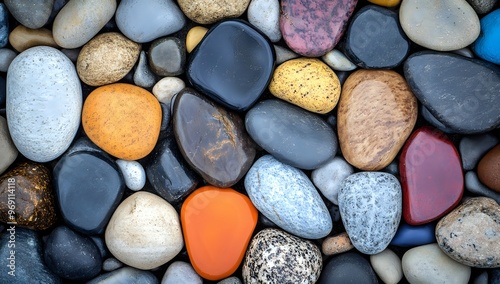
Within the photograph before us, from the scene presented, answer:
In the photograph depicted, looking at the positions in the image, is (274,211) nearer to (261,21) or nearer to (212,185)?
(212,185)

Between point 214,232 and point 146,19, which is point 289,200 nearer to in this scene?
point 214,232

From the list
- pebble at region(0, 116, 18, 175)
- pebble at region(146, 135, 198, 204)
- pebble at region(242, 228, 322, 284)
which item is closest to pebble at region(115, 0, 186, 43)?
pebble at region(146, 135, 198, 204)

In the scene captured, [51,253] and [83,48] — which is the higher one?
[83,48]

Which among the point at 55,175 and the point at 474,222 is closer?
the point at 474,222

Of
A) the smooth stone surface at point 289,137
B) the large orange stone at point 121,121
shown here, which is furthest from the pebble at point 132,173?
the smooth stone surface at point 289,137

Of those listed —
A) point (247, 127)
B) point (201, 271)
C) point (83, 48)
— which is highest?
point (83, 48)

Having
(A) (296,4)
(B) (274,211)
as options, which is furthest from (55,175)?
(A) (296,4)
